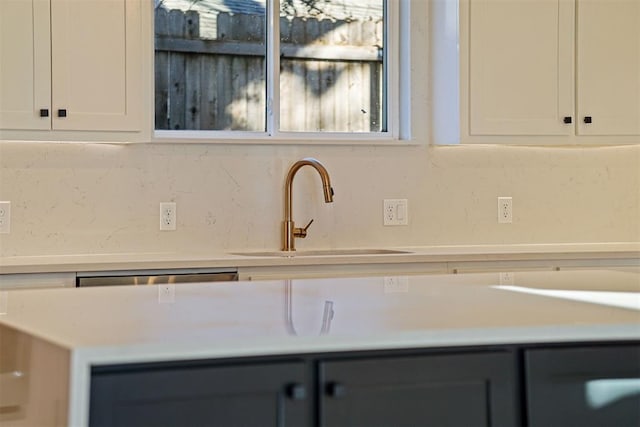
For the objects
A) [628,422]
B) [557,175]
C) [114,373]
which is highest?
[557,175]

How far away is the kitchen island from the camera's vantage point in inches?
49.0

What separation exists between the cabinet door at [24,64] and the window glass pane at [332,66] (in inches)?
43.2

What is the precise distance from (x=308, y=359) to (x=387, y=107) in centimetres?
284

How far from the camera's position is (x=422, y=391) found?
1382 millimetres

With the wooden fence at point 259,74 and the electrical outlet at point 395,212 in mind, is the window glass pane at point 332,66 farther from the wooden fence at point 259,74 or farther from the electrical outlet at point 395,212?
the electrical outlet at point 395,212

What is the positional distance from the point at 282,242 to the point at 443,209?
805 millimetres

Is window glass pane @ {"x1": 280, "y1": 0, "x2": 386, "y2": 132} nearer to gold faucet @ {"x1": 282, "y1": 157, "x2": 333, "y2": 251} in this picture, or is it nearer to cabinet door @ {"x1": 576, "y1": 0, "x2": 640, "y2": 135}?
gold faucet @ {"x1": 282, "y1": 157, "x2": 333, "y2": 251}

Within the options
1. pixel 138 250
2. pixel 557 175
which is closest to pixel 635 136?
pixel 557 175

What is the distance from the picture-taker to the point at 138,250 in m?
3.64

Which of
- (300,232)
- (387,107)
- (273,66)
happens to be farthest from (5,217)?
Answer: (387,107)

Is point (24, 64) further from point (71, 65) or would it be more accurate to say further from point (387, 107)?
point (387, 107)

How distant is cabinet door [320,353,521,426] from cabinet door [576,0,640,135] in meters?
2.63

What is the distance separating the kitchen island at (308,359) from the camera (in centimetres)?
124

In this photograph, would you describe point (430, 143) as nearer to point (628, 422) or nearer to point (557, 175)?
point (557, 175)
